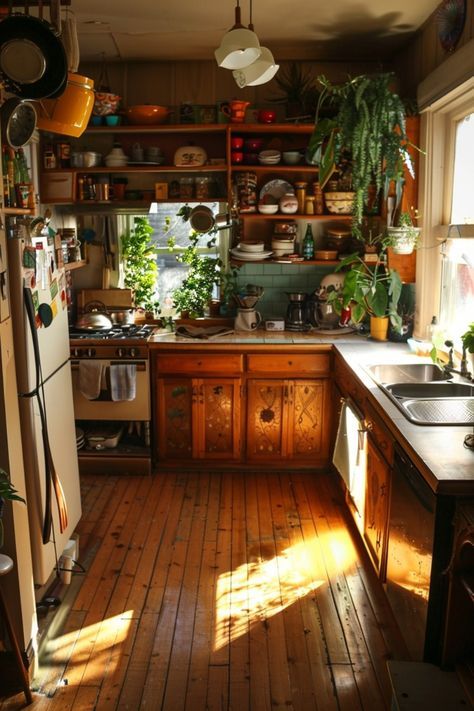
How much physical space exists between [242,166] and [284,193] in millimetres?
410

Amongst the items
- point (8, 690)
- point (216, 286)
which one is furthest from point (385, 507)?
point (216, 286)

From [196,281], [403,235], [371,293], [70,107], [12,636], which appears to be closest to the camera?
[12,636]

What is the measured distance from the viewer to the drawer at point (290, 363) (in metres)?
4.40

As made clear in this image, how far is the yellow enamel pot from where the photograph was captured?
8.80 ft

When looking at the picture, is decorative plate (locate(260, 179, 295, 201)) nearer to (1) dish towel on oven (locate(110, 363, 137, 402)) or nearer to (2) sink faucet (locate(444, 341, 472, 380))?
(1) dish towel on oven (locate(110, 363, 137, 402))

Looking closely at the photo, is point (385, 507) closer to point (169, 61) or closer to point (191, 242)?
point (191, 242)

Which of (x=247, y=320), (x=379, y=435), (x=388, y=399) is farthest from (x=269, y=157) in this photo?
(x=379, y=435)

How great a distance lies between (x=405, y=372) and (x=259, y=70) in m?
1.79

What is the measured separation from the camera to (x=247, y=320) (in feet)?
15.6

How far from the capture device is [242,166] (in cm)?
460

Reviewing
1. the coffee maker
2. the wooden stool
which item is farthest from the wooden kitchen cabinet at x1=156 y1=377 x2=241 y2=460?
the wooden stool

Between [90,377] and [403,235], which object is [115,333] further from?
[403,235]

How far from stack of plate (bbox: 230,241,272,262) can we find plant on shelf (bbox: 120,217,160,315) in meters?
0.68

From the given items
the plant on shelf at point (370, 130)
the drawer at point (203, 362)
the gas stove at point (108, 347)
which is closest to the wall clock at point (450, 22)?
the plant on shelf at point (370, 130)
